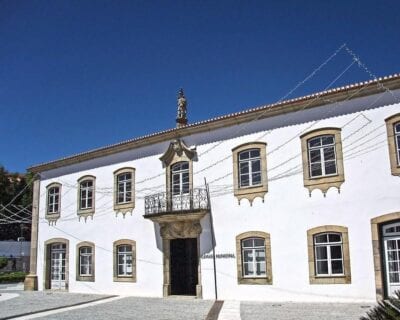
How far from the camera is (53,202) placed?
22125 millimetres

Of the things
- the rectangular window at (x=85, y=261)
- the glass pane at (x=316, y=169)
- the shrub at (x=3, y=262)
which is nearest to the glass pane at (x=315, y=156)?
the glass pane at (x=316, y=169)

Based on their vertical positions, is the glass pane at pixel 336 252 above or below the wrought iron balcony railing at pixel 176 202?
below

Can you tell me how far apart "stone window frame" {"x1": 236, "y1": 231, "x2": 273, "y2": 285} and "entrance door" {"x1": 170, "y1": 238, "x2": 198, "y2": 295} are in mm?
2509

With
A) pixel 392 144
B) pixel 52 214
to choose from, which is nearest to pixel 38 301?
pixel 52 214

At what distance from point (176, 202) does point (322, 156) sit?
5.45 metres

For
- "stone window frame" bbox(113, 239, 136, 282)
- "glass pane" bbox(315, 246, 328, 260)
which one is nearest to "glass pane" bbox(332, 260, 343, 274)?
"glass pane" bbox(315, 246, 328, 260)

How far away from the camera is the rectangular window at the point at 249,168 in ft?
50.5

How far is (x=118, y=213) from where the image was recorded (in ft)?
62.2

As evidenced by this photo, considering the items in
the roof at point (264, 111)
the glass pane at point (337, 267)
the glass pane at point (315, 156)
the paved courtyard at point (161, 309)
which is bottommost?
the paved courtyard at point (161, 309)

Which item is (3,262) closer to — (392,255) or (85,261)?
(85,261)

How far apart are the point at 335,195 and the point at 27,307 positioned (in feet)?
32.2

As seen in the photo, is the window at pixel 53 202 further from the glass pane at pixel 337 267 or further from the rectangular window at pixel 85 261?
the glass pane at pixel 337 267

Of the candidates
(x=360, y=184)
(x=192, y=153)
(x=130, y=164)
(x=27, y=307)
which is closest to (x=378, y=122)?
(x=360, y=184)

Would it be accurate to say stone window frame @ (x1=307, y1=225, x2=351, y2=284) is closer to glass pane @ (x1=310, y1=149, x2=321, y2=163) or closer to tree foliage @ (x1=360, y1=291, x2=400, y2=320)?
glass pane @ (x1=310, y1=149, x2=321, y2=163)
